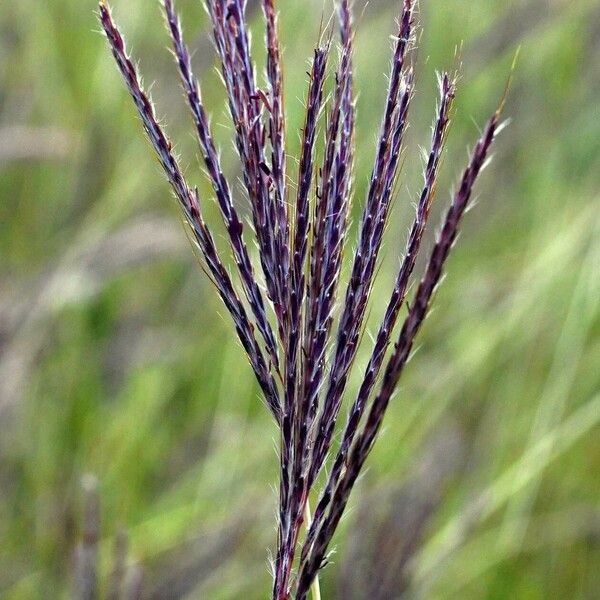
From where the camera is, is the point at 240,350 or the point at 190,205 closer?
the point at 190,205

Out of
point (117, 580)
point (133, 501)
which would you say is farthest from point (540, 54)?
point (117, 580)

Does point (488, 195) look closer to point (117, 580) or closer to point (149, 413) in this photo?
point (149, 413)

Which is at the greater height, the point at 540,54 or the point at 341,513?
the point at 540,54

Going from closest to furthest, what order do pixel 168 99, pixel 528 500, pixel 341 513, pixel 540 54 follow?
pixel 341 513 < pixel 528 500 < pixel 168 99 < pixel 540 54

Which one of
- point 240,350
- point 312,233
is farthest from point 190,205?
point 240,350

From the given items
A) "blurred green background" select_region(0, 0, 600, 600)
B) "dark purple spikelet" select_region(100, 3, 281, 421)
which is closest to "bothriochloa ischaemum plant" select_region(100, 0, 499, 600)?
"dark purple spikelet" select_region(100, 3, 281, 421)

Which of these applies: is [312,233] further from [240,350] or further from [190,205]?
[240,350]
